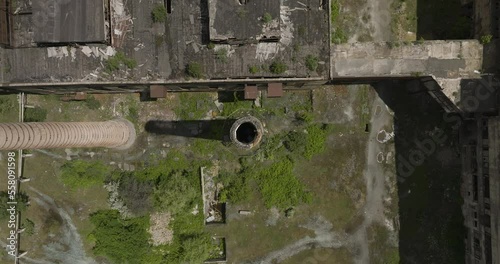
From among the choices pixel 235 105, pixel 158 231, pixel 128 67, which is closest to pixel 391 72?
pixel 235 105

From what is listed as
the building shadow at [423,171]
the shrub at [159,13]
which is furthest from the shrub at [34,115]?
the building shadow at [423,171]

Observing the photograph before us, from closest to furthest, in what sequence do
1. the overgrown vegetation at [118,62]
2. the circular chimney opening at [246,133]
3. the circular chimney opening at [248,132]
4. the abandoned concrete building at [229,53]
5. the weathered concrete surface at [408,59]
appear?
the abandoned concrete building at [229,53] < the circular chimney opening at [248,132] < the overgrown vegetation at [118,62] < the circular chimney opening at [246,133] < the weathered concrete surface at [408,59]

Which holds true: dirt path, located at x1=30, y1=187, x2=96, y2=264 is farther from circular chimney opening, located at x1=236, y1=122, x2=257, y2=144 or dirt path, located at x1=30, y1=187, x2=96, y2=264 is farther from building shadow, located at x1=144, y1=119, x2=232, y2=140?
circular chimney opening, located at x1=236, y1=122, x2=257, y2=144

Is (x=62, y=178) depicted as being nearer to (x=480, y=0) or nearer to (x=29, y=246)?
(x=29, y=246)

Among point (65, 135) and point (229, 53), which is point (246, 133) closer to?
point (229, 53)

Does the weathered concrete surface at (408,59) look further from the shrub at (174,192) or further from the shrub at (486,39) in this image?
the shrub at (174,192)

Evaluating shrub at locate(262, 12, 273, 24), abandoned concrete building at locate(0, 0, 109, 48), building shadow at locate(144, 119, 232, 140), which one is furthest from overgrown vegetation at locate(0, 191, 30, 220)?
shrub at locate(262, 12, 273, 24)
